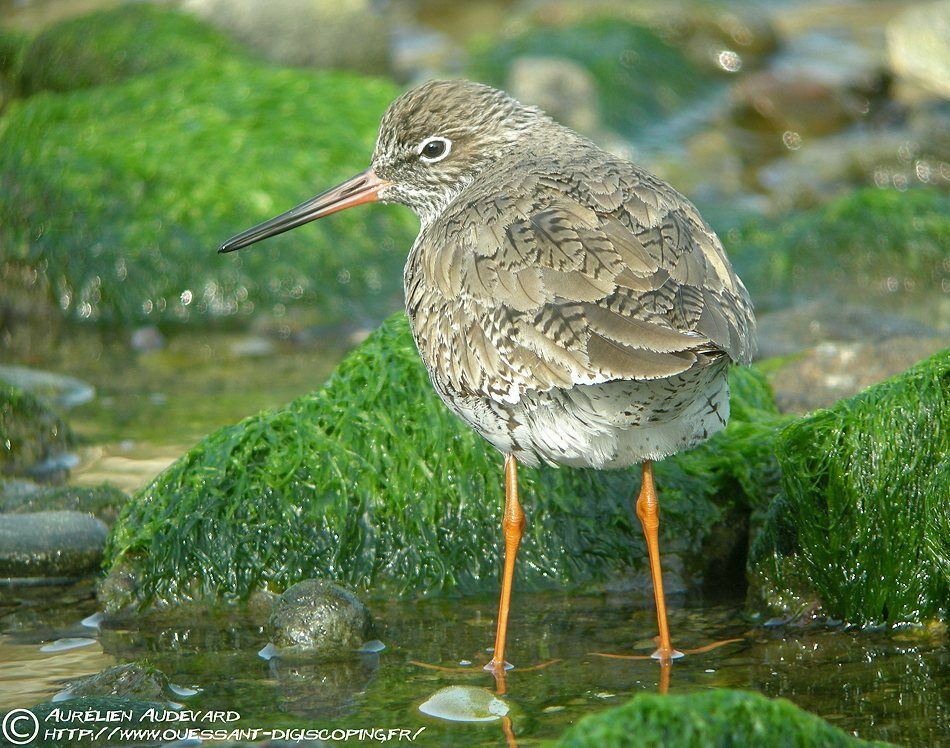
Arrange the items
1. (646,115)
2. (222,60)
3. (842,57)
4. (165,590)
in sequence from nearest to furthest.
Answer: (165,590) < (222,60) < (646,115) < (842,57)

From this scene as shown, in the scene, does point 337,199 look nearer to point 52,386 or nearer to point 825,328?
point 52,386

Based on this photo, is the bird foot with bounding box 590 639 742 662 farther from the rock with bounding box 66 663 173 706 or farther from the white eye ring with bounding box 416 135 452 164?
the white eye ring with bounding box 416 135 452 164

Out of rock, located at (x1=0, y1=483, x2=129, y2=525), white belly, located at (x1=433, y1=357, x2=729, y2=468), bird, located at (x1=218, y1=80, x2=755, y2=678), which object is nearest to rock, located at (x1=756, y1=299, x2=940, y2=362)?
bird, located at (x1=218, y1=80, x2=755, y2=678)

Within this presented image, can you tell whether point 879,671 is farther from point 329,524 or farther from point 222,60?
point 222,60

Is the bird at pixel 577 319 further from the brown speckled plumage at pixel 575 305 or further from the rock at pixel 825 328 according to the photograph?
the rock at pixel 825 328

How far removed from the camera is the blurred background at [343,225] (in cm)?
570

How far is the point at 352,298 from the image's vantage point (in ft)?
34.1

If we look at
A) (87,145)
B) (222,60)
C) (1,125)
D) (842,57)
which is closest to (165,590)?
(87,145)

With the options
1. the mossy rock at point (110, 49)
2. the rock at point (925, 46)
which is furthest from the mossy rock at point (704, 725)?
the rock at point (925, 46)

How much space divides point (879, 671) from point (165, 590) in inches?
125

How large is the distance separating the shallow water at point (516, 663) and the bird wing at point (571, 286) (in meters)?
1.23

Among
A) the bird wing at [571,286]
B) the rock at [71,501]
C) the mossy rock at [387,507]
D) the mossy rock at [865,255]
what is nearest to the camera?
the bird wing at [571,286]

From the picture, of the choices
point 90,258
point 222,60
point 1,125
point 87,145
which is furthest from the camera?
point 222,60

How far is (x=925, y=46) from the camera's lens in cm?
1386
